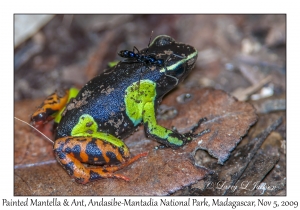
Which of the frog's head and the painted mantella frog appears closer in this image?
the painted mantella frog

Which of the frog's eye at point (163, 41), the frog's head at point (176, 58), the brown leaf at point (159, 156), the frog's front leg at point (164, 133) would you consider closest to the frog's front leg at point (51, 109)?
the brown leaf at point (159, 156)

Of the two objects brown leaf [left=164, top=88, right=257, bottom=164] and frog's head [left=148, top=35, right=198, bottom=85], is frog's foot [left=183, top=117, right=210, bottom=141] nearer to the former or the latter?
brown leaf [left=164, top=88, right=257, bottom=164]

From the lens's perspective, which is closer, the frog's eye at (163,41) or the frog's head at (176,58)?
the frog's head at (176,58)

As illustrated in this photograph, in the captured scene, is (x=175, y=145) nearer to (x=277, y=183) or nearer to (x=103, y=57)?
(x=277, y=183)

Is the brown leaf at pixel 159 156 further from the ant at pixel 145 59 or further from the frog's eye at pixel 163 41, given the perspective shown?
the frog's eye at pixel 163 41

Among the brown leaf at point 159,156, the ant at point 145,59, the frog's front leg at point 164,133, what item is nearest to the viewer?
the brown leaf at point 159,156

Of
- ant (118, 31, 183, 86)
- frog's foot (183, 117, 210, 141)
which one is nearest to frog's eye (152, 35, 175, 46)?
ant (118, 31, 183, 86)

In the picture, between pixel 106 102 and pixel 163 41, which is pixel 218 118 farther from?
pixel 106 102
